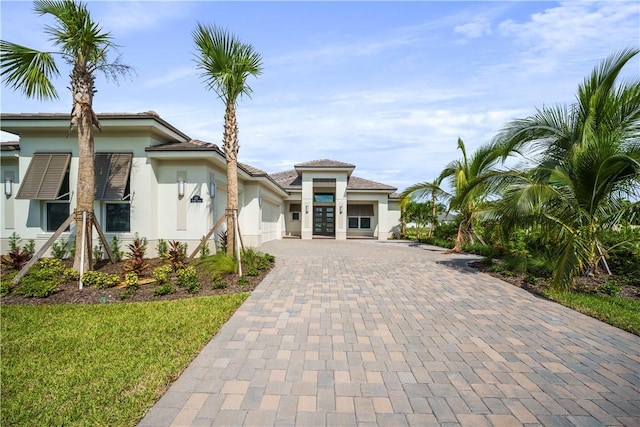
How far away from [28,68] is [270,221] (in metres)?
15.2

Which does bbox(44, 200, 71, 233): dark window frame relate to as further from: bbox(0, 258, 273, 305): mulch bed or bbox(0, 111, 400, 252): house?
bbox(0, 258, 273, 305): mulch bed

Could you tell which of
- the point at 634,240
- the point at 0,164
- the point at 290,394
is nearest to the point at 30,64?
the point at 0,164

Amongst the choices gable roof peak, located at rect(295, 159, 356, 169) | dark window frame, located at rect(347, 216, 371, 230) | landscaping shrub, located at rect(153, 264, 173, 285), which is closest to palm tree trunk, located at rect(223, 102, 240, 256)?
landscaping shrub, located at rect(153, 264, 173, 285)

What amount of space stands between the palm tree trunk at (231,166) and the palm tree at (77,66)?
9.99 ft

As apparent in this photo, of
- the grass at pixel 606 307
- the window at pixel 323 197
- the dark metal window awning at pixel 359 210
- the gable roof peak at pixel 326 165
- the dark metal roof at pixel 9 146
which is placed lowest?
the grass at pixel 606 307

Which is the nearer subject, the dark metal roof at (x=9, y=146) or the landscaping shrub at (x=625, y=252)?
the landscaping shrub at (x=625, y=252)

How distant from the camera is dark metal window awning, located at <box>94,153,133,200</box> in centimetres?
1066

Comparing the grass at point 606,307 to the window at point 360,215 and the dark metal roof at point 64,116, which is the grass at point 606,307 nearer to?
the dark metal roof at point 64,116

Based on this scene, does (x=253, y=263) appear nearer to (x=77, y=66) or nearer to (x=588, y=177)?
(x=77, y=66)

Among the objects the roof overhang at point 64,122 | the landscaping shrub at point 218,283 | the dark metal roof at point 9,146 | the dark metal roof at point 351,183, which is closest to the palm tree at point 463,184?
the dark metal roof at point 351,183

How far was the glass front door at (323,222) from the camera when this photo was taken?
92.8ft

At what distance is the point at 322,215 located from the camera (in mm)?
28406

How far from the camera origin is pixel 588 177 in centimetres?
769

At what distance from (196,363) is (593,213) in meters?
9.39
